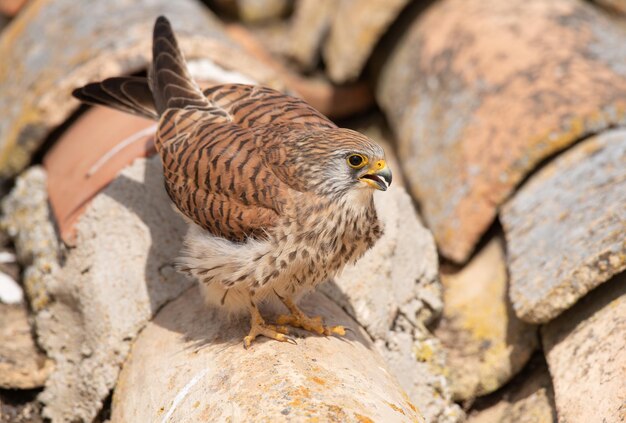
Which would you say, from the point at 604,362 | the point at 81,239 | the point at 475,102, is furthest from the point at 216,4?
the point at 604,362

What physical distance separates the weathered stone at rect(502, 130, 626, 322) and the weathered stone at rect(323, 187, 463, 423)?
38 cm

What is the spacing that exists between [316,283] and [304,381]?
1.76 feet

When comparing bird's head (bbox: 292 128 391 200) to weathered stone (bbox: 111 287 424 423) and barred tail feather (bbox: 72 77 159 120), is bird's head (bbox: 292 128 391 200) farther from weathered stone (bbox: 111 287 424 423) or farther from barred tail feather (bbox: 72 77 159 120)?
barred tail feather (bbox: 72 77 159 120)

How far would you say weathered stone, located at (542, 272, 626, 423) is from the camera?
8.20 feet

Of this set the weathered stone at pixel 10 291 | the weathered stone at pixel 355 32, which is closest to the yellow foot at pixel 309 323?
the weathered stone at pixel 10 291

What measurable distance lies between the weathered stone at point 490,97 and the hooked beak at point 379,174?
1.05 m

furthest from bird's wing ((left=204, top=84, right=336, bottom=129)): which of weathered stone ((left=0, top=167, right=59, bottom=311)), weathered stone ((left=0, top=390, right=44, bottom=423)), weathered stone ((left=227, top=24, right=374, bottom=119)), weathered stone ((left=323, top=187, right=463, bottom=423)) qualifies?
weathered stone ((left=227, top=24, right=374, bottom=119))

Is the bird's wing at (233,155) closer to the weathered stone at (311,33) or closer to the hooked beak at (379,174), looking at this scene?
the hooked beak at (379,174)

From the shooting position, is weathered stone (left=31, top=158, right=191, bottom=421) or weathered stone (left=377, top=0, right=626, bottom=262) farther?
weathered stone (left=377, top=0, right=626, bottom=262)

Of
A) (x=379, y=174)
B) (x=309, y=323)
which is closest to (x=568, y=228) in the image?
(x=379, y=174)

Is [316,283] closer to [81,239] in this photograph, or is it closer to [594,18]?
[81,239]

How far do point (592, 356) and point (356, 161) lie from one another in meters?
0.96

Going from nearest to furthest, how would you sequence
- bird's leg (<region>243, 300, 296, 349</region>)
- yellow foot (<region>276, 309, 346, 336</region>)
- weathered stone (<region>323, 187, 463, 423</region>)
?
bird's leg (<region>243, 300, 296, 349</region>)
yellow foot (<region>276, 309, 346, 336</region>)
weathered stone (<region>323, 187, 463, 423</region>)

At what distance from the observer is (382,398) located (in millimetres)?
2334
